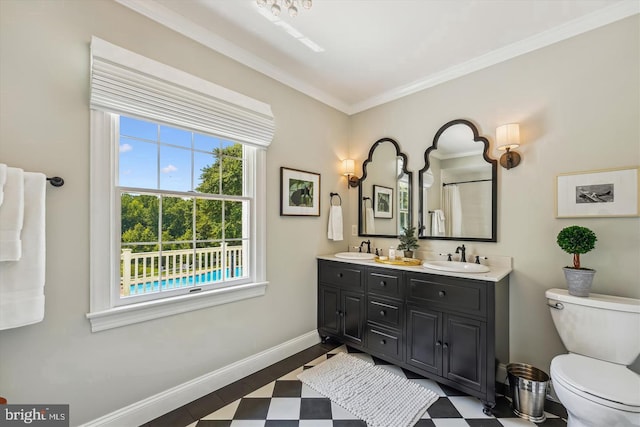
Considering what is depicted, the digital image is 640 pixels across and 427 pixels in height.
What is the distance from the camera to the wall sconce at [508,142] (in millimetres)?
2098

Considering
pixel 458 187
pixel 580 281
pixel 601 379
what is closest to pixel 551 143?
pixel 458 187

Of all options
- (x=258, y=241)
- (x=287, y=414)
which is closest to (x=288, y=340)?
(x=287, y=414)

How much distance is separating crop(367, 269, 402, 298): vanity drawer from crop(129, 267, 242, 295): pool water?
3.86ft

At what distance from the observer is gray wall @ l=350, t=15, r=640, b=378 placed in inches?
69.8

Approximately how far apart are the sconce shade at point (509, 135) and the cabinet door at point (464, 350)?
1.36 metres

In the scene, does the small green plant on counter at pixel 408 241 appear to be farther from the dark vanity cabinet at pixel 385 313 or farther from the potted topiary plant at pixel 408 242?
the dark vanity cabinet at pixel 385 313

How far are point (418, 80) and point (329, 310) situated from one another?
2.46 m

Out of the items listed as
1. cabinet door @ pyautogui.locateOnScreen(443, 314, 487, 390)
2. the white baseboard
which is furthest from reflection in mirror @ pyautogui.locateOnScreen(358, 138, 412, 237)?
the white baseboard

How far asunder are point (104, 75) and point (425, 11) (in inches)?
79.7

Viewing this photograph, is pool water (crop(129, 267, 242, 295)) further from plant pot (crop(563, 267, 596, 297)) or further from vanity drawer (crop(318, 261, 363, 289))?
plant pot (crop(563, 267, 596, 297))

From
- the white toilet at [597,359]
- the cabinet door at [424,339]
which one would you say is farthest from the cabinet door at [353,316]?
the white toilet at [597,359]

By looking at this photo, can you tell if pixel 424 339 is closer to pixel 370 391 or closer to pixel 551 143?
pixel 370 391

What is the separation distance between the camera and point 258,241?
2400 millimetres

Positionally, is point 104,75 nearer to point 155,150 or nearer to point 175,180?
point 155,150
